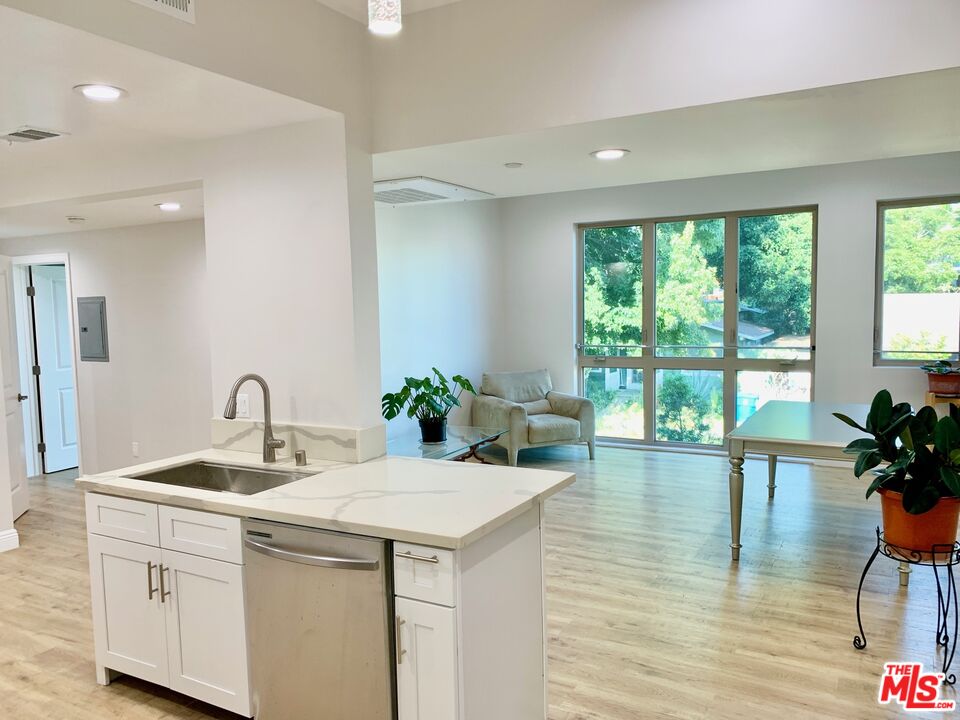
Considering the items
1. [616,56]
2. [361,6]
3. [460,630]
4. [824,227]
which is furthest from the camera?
[824,227]

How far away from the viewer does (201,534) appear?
7.75ft

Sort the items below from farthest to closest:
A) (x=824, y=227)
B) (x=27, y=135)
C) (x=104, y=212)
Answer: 1. (x=824, y=227)
2. (x=104, y=212)
3. (x=27, y=135)

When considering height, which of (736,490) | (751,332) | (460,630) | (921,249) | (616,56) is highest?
(616,56)

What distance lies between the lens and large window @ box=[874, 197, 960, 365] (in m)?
5.59

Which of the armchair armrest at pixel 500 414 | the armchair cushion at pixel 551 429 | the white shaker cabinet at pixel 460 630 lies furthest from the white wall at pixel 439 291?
the white shaker cabinet at pixel 460 630

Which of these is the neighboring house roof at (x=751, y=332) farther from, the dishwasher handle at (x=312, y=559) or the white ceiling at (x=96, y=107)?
the dishwasher handle at (x=312, y=559)

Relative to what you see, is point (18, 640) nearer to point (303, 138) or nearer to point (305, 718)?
point (305, 718)

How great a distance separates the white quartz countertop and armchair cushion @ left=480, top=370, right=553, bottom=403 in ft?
12.6

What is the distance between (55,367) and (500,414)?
4204mm

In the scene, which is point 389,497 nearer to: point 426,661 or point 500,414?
point 426,661

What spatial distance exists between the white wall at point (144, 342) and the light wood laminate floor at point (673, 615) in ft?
2.74

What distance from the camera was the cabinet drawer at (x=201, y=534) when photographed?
2.29 meters

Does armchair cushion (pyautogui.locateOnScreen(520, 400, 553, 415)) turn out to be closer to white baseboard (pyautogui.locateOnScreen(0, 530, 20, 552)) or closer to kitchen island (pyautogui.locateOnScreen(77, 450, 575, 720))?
kitchen island (pyautogui.locateOnScreen(77, 450, 575, 720))

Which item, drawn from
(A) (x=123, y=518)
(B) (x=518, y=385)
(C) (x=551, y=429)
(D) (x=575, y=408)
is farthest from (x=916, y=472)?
(B) (x=518, y=385)
